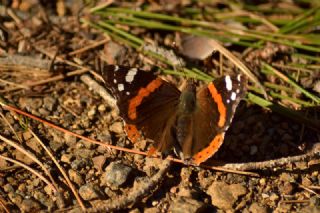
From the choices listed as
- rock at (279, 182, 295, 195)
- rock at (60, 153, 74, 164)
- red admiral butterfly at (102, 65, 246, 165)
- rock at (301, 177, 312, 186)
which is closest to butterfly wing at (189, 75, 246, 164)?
red admiral butterfly at (102, 65, 246, 165)

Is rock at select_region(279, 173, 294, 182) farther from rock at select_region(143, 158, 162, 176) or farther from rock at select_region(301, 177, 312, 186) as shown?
rock at select_region(143, 158, 162, 176)

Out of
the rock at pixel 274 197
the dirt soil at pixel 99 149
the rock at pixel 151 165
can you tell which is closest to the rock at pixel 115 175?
the dirt soil at pixel 99 149

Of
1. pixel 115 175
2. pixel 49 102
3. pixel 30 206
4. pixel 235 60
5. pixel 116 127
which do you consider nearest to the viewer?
pixel 30 206

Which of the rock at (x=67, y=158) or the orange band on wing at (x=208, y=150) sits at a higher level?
the orange band on wing at (x=208, y=150)

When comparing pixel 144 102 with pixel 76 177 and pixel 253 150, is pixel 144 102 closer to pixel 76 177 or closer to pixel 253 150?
pixel 76 177

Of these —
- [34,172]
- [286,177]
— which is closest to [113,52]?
[34,172]

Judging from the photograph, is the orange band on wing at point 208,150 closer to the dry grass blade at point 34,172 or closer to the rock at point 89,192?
the rock at point 89,192
